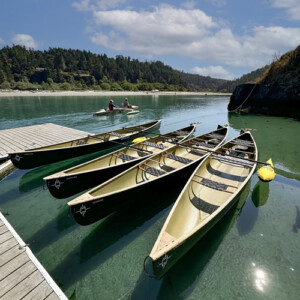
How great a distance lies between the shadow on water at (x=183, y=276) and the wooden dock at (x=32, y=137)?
30.7 feet

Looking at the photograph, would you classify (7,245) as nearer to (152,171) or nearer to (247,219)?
(152,171)

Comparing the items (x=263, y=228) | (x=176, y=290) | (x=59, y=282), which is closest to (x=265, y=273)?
(x=263, y=228)

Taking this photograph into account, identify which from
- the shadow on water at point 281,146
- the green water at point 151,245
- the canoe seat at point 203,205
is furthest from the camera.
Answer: the shadow on water at point 281,146

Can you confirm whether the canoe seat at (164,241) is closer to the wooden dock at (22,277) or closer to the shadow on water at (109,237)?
the wooden dock at (22,277)

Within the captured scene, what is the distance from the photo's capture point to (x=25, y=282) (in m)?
3.30

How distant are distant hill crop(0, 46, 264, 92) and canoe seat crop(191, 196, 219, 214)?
111369 mm

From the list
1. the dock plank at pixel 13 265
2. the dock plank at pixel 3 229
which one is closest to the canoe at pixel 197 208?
the dock plank at pixel 13 265

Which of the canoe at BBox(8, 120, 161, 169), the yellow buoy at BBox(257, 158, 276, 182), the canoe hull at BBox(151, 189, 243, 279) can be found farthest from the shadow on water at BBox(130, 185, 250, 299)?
the canoe at BBox(8, 120, 161, 169)

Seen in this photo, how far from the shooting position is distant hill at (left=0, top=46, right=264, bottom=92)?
10512 cm

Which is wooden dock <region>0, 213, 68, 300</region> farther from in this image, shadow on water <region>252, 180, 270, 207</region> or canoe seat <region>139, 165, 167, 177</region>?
shadow on water <region>252, 180, 270, 207</region>

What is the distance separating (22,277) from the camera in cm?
337

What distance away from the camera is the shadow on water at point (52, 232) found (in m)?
5.09

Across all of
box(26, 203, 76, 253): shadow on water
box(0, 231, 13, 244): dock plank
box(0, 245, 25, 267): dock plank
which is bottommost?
box(26, 203, 76, 253): shadow on water

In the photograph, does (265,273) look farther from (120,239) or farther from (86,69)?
(86,69)
